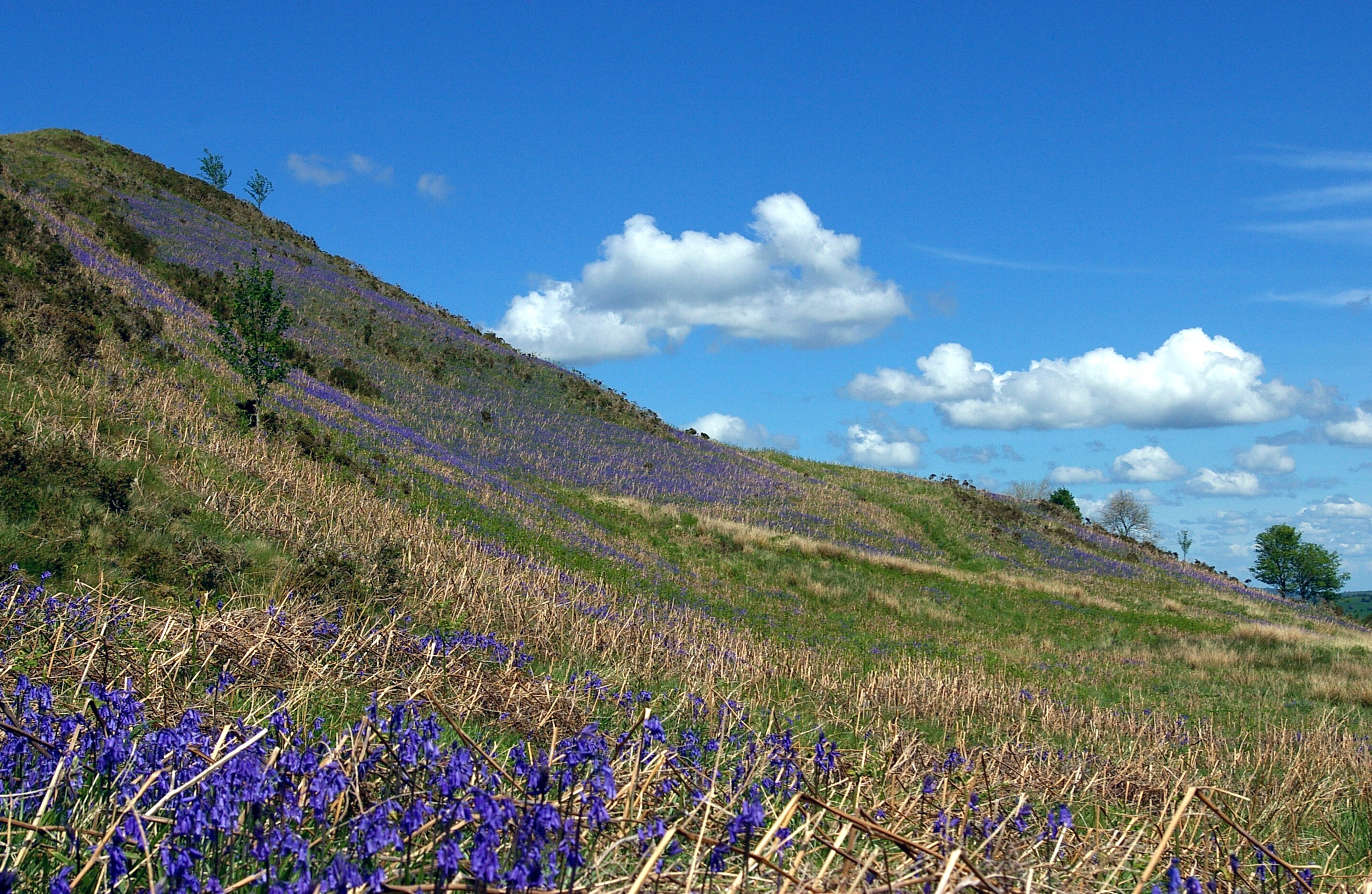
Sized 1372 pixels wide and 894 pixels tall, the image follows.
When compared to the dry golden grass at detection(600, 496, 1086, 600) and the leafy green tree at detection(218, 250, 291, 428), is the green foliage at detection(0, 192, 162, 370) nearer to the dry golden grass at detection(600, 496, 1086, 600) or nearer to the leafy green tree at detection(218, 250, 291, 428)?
the leafy green tree at detection(218, 250, 291, 428)

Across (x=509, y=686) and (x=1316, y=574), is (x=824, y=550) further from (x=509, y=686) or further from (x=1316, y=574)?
(x=1316, y=574)

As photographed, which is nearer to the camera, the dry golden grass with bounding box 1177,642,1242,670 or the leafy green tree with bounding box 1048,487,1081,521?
the dry golden grass with bounding box 1177,642,1242,670

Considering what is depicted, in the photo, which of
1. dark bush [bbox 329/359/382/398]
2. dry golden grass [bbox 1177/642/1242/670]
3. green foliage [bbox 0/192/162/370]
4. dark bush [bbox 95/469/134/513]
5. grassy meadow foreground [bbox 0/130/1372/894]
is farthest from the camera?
dark bush [bbox 329/359/382/398]

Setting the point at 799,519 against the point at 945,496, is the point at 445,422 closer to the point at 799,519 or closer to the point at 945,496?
the point at 799,519

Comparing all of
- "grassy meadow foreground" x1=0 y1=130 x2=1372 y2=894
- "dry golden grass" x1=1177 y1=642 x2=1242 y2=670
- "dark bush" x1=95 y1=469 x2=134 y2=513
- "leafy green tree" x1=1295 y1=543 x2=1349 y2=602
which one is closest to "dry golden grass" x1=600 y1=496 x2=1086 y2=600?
"grassy meadow foreground" x1=0 y1=130 x2=1372 y2=894

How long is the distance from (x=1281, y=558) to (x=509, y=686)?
4318 inches

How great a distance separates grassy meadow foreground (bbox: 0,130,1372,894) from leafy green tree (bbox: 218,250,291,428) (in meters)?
0.69

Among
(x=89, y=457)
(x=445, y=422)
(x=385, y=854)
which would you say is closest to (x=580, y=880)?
(x=385, y=854)

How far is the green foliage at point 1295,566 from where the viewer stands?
88.8 m

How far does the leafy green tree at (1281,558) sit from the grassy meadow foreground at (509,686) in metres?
77.8

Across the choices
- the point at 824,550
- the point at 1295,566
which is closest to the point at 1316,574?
the point at 1295,566

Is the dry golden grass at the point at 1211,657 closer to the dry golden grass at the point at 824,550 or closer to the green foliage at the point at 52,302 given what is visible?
the dry golden grass at the point at 824,550

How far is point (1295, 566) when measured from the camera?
9062 cm

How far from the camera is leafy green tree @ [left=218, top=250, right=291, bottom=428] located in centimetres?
1752
